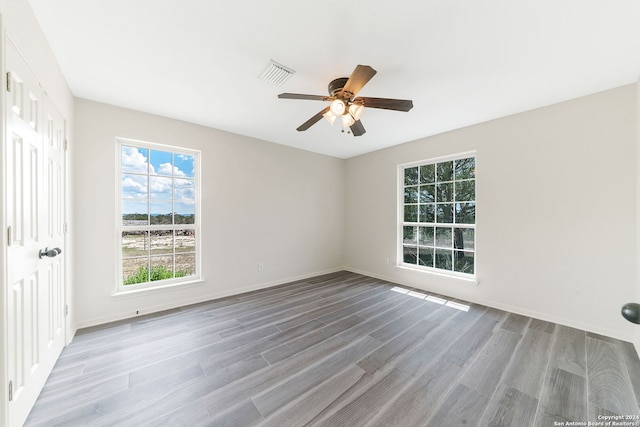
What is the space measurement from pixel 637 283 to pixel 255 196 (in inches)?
177

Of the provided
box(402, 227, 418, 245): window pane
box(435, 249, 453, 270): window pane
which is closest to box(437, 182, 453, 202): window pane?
box(402, 227, 418, 245): window pane

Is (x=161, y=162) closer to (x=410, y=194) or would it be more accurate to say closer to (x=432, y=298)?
(x=410, y=194)

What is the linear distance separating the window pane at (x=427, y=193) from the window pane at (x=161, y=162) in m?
3.91

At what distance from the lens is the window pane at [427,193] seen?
3.91 m

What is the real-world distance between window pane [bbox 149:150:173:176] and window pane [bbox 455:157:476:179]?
420 centimetres

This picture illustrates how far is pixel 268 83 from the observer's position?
7.50 ft

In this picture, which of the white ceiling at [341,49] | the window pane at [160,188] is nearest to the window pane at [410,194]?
the white ceiling at [341,49]

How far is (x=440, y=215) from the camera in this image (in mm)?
3826

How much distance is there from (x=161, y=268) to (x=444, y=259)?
419 cm

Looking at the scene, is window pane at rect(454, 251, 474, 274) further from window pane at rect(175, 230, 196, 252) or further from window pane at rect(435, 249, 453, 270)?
window pane at rect(175, 230, 196, 252)

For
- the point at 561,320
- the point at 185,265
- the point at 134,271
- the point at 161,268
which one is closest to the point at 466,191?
the point at 561,320

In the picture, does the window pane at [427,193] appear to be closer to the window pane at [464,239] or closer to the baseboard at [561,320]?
the window pane at [464,239]

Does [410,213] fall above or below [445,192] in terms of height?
below

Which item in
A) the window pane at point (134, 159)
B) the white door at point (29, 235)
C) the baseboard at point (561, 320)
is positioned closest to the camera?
the white door at point (29, 235)
